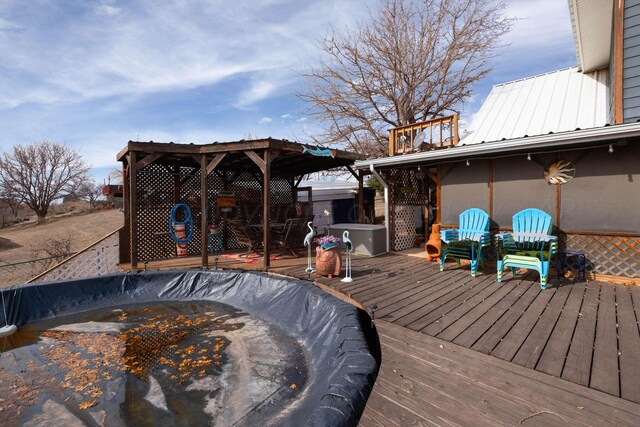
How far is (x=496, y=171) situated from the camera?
17.9 ft

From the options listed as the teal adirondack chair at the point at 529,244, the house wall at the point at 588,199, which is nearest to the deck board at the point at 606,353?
the teal adirondack chair at the point at 529,244

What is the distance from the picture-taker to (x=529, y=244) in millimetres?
4543

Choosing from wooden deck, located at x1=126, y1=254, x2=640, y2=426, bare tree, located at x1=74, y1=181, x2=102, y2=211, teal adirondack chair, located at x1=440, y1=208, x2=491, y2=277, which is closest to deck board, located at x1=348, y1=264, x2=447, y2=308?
wooden deck, located at x1=126, y1=254, x2=640, y2=426

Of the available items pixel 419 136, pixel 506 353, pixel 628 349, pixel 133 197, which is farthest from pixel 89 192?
pixel 628 349

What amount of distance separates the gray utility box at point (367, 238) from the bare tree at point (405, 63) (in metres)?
7.91

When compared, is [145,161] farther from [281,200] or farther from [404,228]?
[404,228]

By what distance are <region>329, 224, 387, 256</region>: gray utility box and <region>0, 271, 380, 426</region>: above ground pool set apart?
95.6 inches

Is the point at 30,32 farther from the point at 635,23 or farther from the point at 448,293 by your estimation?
the point at 635,23

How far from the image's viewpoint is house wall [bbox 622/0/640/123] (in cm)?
435

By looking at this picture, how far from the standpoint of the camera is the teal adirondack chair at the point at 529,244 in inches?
154

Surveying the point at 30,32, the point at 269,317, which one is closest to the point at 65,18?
the point at 30,32

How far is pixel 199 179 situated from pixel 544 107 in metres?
8.39

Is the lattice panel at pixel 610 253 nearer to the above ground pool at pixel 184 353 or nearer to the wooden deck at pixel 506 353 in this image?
the wooden deck at pixel 506 353

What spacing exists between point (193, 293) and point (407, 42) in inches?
504
